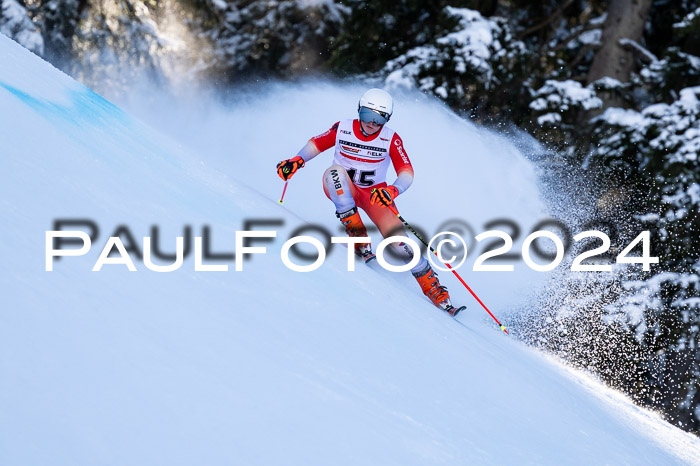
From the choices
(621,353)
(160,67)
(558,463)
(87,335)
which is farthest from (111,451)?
(160,67)

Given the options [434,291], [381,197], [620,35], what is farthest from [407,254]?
[620,35]

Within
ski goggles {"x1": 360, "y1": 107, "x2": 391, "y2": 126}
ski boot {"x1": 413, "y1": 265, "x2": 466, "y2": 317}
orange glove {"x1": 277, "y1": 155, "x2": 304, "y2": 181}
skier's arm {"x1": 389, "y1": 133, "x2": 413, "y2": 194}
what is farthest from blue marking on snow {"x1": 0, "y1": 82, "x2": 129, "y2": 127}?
ski boot {"x1": 413, "y1": 265, "x2": 466, "y2": 317}

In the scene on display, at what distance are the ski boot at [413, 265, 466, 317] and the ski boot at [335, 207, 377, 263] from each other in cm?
44

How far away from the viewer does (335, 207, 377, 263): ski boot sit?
5.02m

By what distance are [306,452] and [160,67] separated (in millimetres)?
A: 11439

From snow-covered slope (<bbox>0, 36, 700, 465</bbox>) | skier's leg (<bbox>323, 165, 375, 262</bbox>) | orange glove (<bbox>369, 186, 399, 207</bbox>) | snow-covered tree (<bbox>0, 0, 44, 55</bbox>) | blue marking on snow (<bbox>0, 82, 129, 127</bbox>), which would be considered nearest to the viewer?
snow-covered slope (<bbox>0, 36, 700, 465</bbox>)

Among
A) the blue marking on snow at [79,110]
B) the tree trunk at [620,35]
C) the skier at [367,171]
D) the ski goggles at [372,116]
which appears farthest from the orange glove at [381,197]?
the tree trunk at [620,35]

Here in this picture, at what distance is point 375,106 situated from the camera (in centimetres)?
471

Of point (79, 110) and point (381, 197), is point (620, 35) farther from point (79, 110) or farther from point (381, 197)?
point (79, 110)

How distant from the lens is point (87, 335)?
1.79 m

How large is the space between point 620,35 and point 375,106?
23.3ft

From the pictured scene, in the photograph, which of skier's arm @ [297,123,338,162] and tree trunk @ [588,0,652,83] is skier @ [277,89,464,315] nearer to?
skier's arm @ [297,123,338,162]

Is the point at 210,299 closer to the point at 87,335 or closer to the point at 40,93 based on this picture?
the point at 87,335

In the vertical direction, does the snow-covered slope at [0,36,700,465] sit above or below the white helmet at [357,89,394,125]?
below
